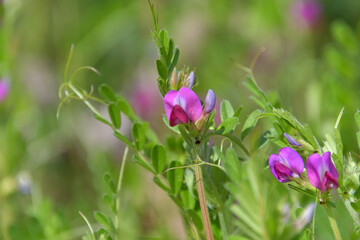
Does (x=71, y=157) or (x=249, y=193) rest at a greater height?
(x=249, y=193)

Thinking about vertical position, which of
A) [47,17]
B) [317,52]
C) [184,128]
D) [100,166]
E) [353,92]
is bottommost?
[317,52]

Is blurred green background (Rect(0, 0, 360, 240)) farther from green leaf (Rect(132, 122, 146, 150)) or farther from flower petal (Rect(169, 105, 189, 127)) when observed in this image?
flower petal (Rect(169, 105, 189, 127))

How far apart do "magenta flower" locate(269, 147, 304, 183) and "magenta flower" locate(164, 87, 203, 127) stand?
9 centimetres

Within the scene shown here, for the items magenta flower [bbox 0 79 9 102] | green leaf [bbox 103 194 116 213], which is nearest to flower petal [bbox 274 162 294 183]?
green leaf [bbox 103 194 116 213]

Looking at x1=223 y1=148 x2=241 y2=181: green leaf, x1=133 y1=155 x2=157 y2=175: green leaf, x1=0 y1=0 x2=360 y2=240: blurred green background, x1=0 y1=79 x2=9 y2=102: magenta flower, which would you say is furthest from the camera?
x1=0 y1=0 x2=360 y2=240: blurred green background

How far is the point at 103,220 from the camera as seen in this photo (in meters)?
0.69

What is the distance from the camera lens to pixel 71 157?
1919mm

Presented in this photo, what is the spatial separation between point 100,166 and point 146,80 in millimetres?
906

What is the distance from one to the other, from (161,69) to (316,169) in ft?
0.62

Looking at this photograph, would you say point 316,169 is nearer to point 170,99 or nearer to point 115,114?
point 170,99

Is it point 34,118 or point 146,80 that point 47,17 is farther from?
point 34,118

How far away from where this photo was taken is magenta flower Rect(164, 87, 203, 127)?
22.7 inches

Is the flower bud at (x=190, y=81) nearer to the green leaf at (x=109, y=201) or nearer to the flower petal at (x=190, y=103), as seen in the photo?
the flower petal at (x=190, y=103)

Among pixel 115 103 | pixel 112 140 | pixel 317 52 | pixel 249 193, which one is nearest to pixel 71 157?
pixel 112 140
